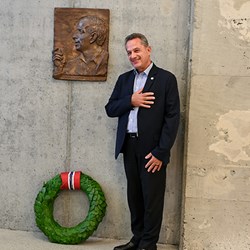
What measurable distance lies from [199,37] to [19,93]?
1485 millimetres

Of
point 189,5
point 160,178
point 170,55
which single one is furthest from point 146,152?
point 189,5

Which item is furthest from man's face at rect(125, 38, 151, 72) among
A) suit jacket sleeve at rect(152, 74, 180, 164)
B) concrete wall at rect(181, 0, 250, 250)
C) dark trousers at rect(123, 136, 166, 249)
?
dark trousers at rect(123, 136, 166, 249)

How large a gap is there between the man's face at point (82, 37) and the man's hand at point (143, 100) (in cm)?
74

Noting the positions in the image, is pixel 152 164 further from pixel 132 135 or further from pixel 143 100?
pixel 143 100

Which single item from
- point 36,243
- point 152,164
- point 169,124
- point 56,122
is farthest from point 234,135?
point 36,243

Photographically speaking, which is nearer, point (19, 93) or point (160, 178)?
point (160, 178)

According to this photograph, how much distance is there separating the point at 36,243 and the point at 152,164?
3.82ft

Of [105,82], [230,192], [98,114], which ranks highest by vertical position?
[105,82]

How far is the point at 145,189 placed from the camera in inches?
130

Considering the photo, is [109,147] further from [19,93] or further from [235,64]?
[235,64]

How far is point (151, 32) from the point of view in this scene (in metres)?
3.65

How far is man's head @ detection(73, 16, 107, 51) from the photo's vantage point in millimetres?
3643

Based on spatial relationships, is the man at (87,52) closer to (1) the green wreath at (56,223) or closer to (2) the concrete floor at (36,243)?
(1) the green wreath at (56,223)

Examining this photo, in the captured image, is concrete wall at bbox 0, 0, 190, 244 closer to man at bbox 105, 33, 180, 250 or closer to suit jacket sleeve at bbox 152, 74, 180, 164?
man at bbox 105, 33, 180, 250
